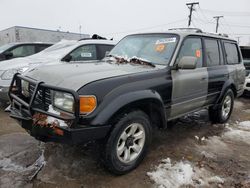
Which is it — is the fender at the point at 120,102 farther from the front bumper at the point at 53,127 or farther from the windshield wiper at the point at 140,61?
the windshield wiper at the point at 140,61

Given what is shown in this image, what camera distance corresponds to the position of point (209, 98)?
4746mm

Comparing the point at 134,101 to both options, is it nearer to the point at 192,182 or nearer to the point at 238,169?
the point at 192,182

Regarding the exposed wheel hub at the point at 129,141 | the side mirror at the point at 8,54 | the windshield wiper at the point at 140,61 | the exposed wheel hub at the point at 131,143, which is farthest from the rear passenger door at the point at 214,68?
the side mirror at the point at 8,54

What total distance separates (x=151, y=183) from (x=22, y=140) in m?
2.37

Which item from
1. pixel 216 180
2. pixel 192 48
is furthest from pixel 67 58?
pixel 216 180

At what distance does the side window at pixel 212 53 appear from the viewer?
4.61 meters

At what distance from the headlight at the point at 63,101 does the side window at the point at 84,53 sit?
358 centimetres

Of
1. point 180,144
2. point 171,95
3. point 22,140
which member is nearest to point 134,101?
point 171,95

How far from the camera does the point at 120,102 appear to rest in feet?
9.25

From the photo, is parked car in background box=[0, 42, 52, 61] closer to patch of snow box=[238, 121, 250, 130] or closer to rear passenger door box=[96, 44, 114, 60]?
rear passenger door box=[96, 44, 114, 60]

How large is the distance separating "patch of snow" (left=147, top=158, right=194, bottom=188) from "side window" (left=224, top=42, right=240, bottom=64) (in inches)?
115

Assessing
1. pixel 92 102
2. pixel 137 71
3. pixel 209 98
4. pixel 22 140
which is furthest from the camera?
pixel 209 98

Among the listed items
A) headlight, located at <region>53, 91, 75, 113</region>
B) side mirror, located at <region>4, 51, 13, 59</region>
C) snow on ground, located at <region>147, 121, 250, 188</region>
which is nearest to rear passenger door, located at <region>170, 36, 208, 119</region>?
snow on ground, located at <region>147, 121, 250, 188</region>

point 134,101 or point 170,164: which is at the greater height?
point 134,101
